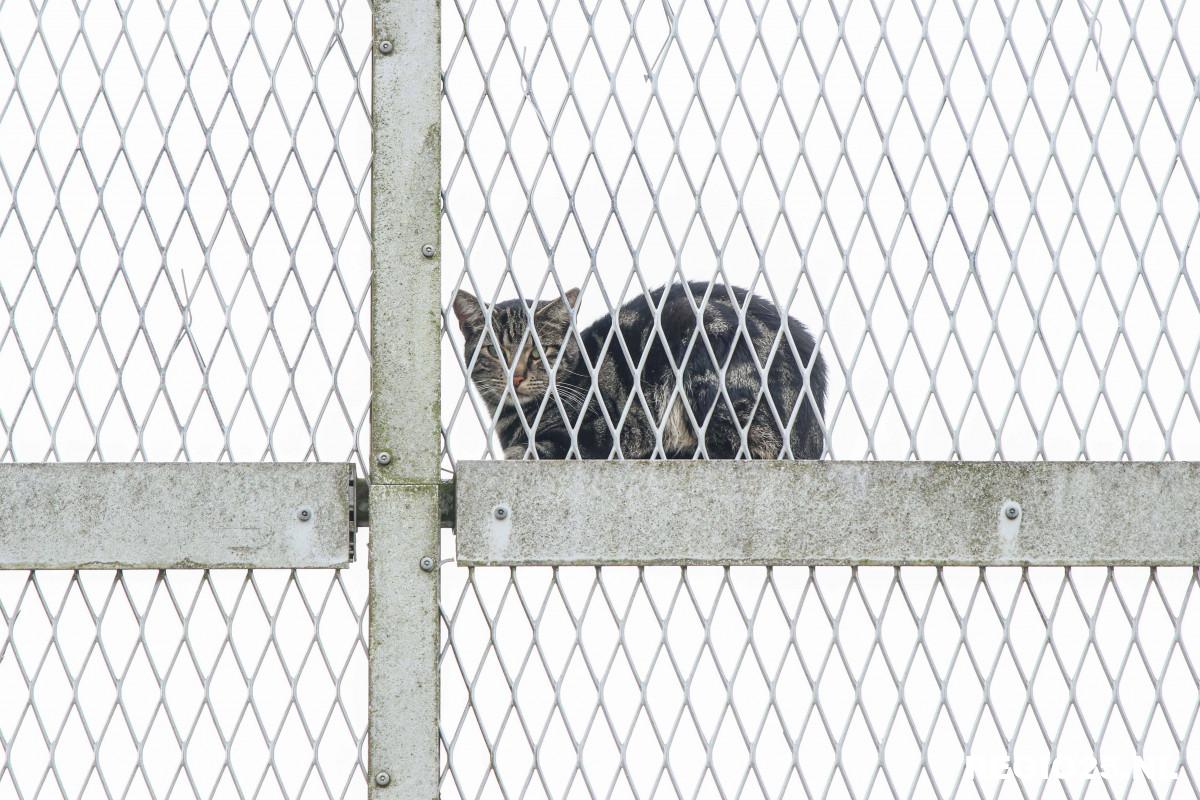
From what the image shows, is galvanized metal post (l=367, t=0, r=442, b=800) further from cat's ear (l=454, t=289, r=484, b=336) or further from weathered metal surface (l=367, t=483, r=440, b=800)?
cat's ear (l=454, t=289, r=484, b=336)

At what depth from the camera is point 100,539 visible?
222 centimetres

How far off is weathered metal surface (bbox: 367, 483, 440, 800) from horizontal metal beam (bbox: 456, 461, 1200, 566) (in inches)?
3.1

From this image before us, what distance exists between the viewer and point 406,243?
88.7 inches

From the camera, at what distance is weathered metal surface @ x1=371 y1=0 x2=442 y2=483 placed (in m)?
2.22

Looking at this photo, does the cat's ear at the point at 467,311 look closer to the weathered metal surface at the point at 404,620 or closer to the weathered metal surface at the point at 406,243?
the weathered metal surface at the point at 406,243

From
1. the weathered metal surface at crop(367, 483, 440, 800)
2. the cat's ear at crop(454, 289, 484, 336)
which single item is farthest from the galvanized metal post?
the cat's ear at crop(454, 289, 484, 336)

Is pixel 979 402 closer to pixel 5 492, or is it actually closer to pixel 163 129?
pixel 163 129

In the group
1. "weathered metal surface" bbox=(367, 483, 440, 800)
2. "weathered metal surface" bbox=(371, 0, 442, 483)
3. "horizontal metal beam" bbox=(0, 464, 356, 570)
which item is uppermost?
"weathered metal surface" bbox=(371, 0, 442, 483)

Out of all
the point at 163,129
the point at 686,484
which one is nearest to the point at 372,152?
the point at 163,129

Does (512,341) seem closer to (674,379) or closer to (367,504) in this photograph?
(674,379)

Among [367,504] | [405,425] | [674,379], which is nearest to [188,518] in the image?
[367,504]

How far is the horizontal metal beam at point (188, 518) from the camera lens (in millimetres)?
2213

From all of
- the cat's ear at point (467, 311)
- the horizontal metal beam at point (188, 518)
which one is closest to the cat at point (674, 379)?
the cat's ear at point (467, 311)

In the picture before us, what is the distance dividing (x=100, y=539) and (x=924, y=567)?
60.9 inches
